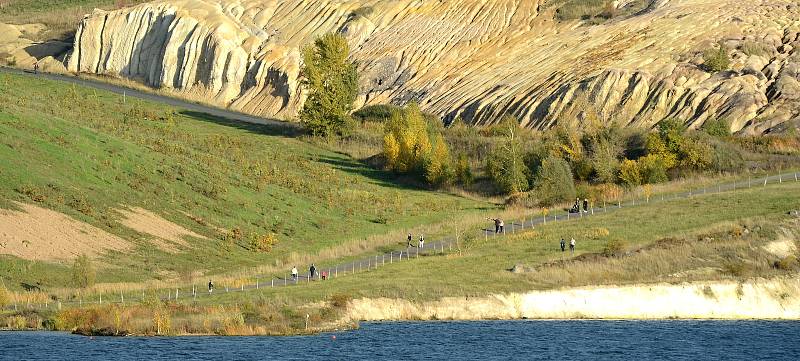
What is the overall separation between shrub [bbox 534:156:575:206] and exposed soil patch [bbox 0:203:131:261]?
36836 millimetres

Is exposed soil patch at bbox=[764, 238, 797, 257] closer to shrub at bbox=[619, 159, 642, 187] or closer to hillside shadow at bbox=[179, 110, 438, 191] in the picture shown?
shrub at bbox=[619, 159, 642, 187]

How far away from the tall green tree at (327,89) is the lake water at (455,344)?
69.5m

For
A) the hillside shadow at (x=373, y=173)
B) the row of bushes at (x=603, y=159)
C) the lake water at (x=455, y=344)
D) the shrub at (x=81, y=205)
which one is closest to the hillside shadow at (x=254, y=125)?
the hillside shadow at (x=373, y=173)

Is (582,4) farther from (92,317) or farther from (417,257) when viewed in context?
(92,317)

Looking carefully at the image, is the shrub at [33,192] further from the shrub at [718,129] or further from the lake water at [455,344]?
the shrub at [718,129]

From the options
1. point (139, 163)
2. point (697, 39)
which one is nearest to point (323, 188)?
point (139, 163)

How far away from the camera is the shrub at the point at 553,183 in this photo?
111625 millimetres

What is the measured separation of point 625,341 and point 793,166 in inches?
2268

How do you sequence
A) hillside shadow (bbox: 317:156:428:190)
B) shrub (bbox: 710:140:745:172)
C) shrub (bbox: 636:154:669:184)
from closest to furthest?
shrub (bbox: 636:154:669:184), shrub (bbox: 710:140:745:172), hillside shadow (bbox: 317:156:428:190)

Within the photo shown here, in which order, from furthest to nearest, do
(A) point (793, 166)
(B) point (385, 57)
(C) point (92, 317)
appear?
(B) point (385, 57) → (A) point (793, 166) → (C) point (92, 317)

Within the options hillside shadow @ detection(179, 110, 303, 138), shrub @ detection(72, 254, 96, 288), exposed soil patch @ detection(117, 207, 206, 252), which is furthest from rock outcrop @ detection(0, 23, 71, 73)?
shrub @ detection(72, 254, 96, 288)

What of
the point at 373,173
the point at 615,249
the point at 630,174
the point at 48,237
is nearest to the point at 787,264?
the point at 615,249

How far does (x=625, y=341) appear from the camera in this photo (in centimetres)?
6450

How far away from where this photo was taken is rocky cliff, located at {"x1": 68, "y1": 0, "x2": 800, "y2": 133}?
449ft
